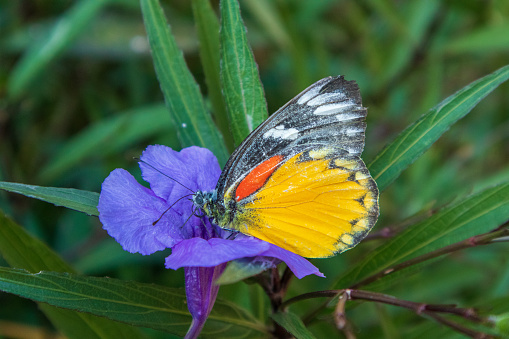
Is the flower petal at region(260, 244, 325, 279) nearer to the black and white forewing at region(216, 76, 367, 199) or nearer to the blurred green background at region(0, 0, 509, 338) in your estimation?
the black and white forewing at region(216, 76, 367, 199)

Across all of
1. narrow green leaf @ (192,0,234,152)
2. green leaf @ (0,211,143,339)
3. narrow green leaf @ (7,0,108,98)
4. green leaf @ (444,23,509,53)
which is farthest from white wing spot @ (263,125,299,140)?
green leaf @ (444,23,509,53)

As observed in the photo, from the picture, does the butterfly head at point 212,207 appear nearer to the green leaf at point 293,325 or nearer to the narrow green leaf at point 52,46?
the green leaf at point 293,325

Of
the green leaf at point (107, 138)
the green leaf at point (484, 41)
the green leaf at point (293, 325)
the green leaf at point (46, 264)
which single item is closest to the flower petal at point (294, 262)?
the green leaf at point (293, 325)

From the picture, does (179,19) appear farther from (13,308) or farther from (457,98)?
(457,98)

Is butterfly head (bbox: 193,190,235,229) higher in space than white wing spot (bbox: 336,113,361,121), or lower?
lower

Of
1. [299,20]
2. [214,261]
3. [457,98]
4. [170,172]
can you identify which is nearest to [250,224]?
[170,172]

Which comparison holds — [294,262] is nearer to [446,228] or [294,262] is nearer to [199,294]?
[199,294]

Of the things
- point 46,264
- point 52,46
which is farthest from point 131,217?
point 52,46

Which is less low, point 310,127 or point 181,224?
point 310,127
